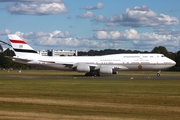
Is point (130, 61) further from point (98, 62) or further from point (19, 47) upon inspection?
point (19, 47)

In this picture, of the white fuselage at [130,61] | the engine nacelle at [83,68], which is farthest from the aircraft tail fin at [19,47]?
the engine nacelle at [83,68]

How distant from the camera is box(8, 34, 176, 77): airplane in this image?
6869cm

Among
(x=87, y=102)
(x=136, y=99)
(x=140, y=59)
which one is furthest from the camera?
(x=140, y=59)

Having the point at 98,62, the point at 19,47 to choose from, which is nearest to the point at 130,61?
the point at 98,62

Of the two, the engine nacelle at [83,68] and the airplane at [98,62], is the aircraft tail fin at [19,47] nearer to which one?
the airplane at [98,62]

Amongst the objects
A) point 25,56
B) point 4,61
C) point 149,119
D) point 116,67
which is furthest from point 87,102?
point 4,61

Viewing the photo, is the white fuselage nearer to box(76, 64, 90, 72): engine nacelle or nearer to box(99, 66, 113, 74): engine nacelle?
box(99, 66, 113, 74): engine nacelle

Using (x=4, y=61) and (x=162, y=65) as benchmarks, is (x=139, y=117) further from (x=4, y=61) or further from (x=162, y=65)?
(x=4, y=61)

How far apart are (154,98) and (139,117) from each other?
8.21 metres

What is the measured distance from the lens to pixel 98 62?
70.1 m

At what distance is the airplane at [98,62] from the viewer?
68688 millimetres

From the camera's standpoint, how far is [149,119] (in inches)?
698

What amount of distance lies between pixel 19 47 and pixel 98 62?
14.8m

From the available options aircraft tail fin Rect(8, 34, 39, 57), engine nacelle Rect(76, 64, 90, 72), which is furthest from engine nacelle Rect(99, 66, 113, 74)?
aircraft tail fin Rect(8, 34, 39, 57)
